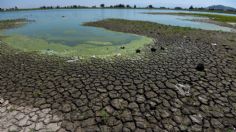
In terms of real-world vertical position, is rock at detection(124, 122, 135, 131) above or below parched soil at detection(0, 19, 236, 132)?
below

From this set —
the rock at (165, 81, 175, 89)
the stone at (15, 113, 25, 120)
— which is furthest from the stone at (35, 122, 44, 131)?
the rock at (165, 81, 175, 89)

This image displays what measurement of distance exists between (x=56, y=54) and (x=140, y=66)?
598cm

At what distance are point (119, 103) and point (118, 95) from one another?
1.69 ft

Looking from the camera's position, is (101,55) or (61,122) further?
(101,55)

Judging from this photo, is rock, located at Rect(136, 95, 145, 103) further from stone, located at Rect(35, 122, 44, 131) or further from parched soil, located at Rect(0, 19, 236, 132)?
stone, located at Rect(35, 122, 44, 131)

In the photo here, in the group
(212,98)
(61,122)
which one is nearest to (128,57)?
(212,98)

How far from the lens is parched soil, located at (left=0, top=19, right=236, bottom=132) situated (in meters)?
4.92

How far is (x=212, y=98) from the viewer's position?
19.9 feet

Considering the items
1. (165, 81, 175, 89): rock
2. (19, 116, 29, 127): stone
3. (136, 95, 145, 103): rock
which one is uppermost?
(165, 81, 175, 89): rock

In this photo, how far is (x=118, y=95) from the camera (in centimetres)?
625

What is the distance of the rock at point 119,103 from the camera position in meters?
5.57

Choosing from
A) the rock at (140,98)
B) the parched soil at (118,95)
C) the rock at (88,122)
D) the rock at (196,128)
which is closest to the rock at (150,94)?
the parched soil at (118,95)

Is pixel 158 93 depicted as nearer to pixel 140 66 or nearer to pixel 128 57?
pixel 140 66

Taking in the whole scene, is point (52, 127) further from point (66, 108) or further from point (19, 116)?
point (19, 116)
